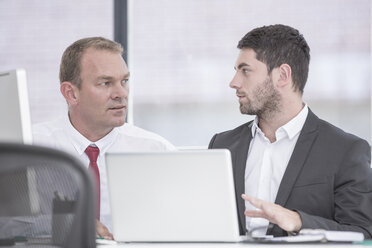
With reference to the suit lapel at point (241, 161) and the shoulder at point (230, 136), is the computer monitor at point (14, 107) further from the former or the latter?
the shoulder at point (230, 136)

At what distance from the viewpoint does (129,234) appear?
5.86 feet

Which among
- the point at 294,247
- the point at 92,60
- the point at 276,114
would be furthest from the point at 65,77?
the point at 294,247

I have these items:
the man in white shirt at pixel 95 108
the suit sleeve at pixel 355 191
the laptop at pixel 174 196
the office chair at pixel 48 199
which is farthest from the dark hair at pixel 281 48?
the office chair at pixel 48 199

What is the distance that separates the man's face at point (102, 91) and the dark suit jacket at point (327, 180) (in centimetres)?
71

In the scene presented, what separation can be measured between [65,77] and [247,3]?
70.8 inches

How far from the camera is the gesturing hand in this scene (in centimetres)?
194

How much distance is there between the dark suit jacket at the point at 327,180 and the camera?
7.77 feet

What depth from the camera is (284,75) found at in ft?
9.38

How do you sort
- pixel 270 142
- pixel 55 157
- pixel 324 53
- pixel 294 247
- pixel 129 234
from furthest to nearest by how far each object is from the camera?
pixel 324 53 → pixel 270 142 → pixel 129 234 → pixel 294 247 → pixel 55 157

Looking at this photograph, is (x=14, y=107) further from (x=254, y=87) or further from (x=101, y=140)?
(x=254, y=87)

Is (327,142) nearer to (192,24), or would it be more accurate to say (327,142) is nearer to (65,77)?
(65,77)

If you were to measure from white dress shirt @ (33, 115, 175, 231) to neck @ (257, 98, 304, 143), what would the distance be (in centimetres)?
52

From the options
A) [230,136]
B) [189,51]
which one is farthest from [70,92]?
[189,51]

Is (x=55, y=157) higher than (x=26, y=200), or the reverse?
(x=55, y=157)
